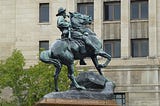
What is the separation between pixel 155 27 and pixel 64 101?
3230 centimetres

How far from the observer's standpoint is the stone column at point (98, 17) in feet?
171

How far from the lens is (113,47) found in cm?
5244

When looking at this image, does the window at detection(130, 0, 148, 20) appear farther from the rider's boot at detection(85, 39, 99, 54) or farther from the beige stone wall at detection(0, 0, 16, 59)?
the rider's boot at detection(85, 39, 99, 54)

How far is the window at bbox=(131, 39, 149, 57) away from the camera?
2039 inches

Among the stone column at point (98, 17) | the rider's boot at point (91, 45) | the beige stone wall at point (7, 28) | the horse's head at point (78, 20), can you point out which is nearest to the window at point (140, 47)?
the stone column at point (98, 17)

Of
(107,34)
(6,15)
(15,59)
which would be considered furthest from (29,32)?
(15,59)

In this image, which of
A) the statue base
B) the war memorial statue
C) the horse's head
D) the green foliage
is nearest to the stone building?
the green foliage

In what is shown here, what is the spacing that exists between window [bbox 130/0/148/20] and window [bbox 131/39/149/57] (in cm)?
182

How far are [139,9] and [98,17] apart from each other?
3.28 m

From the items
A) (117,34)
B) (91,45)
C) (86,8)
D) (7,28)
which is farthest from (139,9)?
(91,45)

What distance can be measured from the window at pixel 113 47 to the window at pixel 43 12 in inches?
215

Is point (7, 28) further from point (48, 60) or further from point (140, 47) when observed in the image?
point (48, 60)

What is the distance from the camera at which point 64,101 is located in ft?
65.2

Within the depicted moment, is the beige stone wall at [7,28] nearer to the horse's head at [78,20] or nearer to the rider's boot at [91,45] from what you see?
the horse's head at [78,20]
